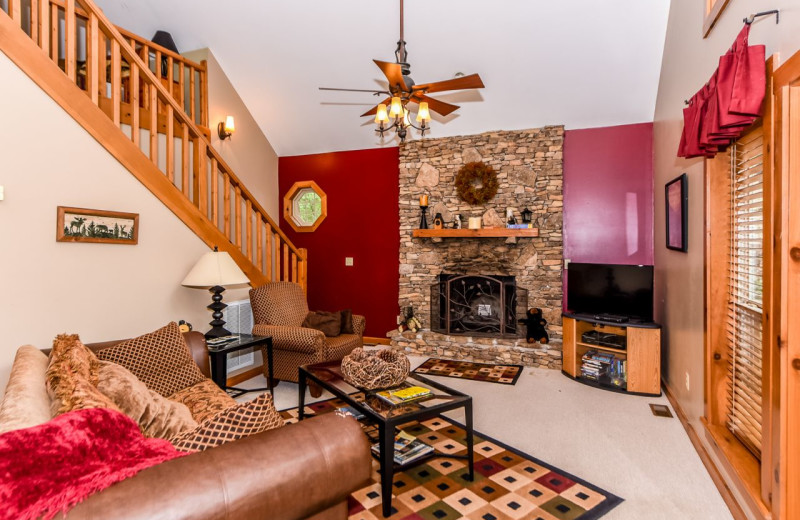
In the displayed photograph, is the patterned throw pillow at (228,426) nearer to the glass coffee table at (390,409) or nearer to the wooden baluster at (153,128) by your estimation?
the glass coffee table at (390,409)

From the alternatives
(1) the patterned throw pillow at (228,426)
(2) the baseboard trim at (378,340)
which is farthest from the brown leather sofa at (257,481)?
(2) the baseboard trim at (378,340)

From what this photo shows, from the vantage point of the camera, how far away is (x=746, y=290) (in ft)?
8.09

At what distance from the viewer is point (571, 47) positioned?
4.45 m

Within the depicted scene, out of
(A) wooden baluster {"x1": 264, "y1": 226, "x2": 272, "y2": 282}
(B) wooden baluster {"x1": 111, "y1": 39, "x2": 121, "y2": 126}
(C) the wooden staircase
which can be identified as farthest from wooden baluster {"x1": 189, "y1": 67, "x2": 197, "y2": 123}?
(B) wooden baluster {"x1": 111, "y1": 39, "x2": 121, "y2": 126}

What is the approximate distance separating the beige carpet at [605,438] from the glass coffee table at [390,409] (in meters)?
0.68

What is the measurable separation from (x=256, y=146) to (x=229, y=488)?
5881mm

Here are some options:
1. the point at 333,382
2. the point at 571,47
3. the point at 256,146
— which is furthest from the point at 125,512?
the point at 256,146

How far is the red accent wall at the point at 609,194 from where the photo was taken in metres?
5.04

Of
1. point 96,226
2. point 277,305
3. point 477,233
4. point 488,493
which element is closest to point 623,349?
point 477,233

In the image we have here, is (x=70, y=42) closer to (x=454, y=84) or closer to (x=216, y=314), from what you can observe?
(x=216, y=314)

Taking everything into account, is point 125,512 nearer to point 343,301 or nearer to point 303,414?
point 303,414

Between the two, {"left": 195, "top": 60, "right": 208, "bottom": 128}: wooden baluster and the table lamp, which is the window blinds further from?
{"left": 195, "top": 60, "right": 208, "bottom": 128}: wooden baluster

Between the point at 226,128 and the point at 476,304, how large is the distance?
12.4ft

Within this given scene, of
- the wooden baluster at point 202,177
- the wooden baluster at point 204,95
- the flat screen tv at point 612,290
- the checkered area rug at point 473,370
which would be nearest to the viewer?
the wooden baluster at point 202,177
